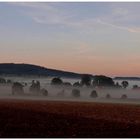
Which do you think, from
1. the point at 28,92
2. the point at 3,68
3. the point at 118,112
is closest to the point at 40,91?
the point at 28,92

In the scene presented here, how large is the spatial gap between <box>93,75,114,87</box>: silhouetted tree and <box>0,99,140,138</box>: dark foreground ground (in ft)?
2.00

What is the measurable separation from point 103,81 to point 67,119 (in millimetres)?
1465

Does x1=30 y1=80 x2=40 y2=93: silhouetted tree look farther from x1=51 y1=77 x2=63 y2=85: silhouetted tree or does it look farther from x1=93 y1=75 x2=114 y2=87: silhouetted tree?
x1=93 y1=75 x2=114 y2=87: silhouetted tree

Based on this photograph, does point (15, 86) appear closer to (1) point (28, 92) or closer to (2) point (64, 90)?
(1) point (28, 92)

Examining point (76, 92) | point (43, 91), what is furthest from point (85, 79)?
point (43, 91)

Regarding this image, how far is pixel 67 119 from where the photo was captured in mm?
13734

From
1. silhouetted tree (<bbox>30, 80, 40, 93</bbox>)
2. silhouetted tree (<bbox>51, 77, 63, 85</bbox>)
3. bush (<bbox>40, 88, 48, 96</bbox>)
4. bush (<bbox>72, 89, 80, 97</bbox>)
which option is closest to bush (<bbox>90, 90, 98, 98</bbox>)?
bush (<bbox>72, 89, 80, 97</bbox>)

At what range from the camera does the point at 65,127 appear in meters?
13.0

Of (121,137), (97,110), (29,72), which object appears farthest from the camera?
(97,110)

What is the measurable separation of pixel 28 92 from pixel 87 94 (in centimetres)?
168

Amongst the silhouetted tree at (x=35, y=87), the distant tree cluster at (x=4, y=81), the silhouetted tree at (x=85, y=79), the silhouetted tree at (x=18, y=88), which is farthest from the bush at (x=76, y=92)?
the distant tree cluster at (x=4, y=81)

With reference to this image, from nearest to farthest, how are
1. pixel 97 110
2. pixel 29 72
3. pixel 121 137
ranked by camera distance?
pixel 121 137, pixel 29 72, pixel 97 110

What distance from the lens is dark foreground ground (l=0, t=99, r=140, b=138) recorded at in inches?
503

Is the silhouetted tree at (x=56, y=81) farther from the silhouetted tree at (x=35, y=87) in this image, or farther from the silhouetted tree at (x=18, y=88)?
the silhouetted tree at (x=18, y=88)
